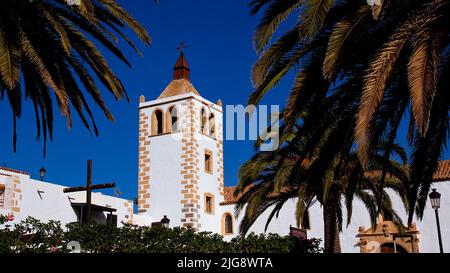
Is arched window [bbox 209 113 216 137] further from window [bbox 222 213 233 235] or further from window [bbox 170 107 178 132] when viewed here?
Answer: window [bbox 222 213 233 235]

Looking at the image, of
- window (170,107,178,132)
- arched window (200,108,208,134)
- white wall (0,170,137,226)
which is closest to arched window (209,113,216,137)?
arched window (200,108,208,134)

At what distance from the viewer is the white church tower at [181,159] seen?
3247cm

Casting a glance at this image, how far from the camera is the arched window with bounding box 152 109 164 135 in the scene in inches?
1357

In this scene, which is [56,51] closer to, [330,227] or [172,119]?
[330,227]

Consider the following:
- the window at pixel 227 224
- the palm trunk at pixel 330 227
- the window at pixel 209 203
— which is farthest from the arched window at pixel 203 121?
the palm trunk at pixel 330 227

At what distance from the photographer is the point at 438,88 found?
9219 millimetres

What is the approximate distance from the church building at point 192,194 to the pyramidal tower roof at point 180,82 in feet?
0.19

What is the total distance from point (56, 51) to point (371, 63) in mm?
5394

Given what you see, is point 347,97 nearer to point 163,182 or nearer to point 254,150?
point 254,150

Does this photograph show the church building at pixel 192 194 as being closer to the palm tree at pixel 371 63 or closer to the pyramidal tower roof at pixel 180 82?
the pyramidal tower roof at pixel 180 82

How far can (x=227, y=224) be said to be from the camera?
34.1 metres
